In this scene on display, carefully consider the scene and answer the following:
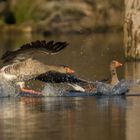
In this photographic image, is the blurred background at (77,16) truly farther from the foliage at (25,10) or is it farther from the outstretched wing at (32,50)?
the outstretched wing at (32,50)

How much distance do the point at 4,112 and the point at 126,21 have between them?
965cm

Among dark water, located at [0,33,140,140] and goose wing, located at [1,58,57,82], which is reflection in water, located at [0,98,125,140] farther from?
goose wing, located at [1,58,57,82]

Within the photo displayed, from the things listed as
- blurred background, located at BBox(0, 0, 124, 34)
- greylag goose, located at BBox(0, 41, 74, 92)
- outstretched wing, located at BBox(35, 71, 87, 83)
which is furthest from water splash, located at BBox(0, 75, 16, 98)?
blurred background, located at BBox(0, 0, 124, 34)

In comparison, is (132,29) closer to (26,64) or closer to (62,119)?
(26,64)

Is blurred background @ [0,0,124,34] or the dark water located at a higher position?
blurred background @ [0,0,124,34]

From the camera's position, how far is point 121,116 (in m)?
13.2

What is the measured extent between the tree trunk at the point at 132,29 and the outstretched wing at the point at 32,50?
5932 millimetres

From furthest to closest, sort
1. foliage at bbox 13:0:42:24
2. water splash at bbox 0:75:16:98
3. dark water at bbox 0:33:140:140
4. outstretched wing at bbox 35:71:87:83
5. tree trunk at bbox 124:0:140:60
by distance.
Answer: foliage at bbox 13:0:42:24
tree trunk at bbox 124:0:140:60
outstretched wing at bbox 35:71:87:83
water splash at bbox 0:75:16:98
dark water at bbox 0:33:140:140

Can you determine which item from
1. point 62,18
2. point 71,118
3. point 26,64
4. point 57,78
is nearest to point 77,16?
point 62,18

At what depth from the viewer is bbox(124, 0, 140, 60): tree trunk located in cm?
2269

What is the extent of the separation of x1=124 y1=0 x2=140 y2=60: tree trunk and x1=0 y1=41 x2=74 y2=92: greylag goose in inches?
235

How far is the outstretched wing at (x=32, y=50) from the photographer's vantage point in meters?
16.9

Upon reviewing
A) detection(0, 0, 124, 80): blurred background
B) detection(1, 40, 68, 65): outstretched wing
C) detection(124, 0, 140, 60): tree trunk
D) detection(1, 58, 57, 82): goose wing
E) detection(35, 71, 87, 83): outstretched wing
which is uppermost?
detection(0, 0, 124, 80): blurred background

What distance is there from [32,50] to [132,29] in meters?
6.56
